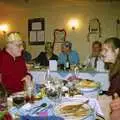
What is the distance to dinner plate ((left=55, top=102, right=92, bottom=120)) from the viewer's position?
164 centimetres

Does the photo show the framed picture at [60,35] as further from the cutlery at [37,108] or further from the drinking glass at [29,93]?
the cutlery at [37,108]

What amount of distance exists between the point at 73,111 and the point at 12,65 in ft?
5.84

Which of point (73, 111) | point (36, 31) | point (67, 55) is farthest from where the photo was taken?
point (36, 31)

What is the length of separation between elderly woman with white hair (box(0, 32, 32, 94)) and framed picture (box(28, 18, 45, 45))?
16.6ft

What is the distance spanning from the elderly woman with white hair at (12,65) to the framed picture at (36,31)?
16.6 feet

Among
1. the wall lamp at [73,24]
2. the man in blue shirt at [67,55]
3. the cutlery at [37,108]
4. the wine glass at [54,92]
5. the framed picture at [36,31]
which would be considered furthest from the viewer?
the framed picture at [36,31]

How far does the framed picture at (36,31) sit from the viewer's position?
27.7 feet

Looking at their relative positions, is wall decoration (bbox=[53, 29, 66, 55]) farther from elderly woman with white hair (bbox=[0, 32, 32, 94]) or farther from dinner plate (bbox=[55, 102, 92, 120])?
dinner plate (bbox=[55, 102, 92, 120])

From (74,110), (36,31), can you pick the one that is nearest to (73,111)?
(74,110)

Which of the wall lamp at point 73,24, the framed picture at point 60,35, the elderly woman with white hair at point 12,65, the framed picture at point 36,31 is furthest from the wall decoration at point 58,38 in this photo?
the elderly woman with white hair at point 12,65

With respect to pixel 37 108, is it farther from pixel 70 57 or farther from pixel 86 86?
pixel 70 57

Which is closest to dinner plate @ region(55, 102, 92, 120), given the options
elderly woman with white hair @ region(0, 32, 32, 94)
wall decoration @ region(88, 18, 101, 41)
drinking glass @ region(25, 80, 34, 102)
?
drinking glass @ region(25, 80, 34, 102)

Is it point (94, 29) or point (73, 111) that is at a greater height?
point (94, 29)

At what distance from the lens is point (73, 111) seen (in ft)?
5.71
